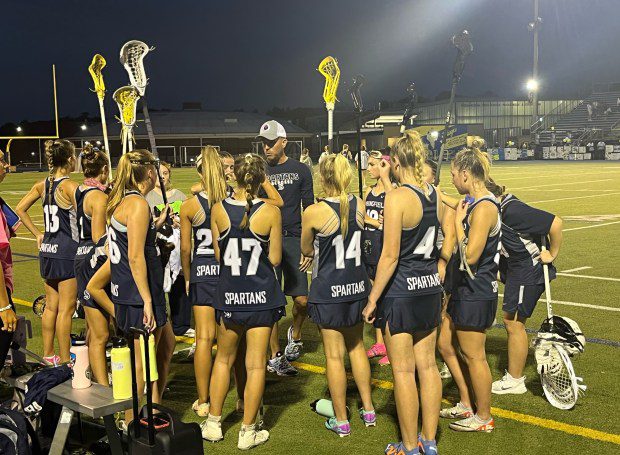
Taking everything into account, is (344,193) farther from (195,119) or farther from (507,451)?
(195,119)

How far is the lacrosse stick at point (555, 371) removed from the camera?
18.6ft

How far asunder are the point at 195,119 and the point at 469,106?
108 feet

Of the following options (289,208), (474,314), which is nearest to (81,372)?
(474,314)

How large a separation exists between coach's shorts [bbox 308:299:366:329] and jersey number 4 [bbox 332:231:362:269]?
0.88ft

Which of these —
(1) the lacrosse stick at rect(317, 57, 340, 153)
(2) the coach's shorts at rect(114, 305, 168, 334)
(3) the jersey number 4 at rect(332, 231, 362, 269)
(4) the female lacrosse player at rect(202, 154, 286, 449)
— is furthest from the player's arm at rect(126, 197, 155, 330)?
(1) the lacrosse stick at rect(317, 57, 340, 153)

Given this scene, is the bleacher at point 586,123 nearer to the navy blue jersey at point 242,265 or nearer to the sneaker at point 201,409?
the sneaker at point 201,409

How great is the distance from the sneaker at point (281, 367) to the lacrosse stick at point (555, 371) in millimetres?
2146

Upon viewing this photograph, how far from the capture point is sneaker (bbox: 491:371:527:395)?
615cm

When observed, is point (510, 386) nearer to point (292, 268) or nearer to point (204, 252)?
point (292, 268)

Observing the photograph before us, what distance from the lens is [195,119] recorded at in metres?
84.2

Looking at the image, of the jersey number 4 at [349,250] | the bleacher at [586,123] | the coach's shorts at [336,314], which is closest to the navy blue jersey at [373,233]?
the jersey number 4 at [349,250]

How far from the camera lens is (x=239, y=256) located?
504 cm

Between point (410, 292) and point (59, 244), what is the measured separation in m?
3.47

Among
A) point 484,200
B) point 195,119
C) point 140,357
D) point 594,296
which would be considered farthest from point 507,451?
point 195,119
